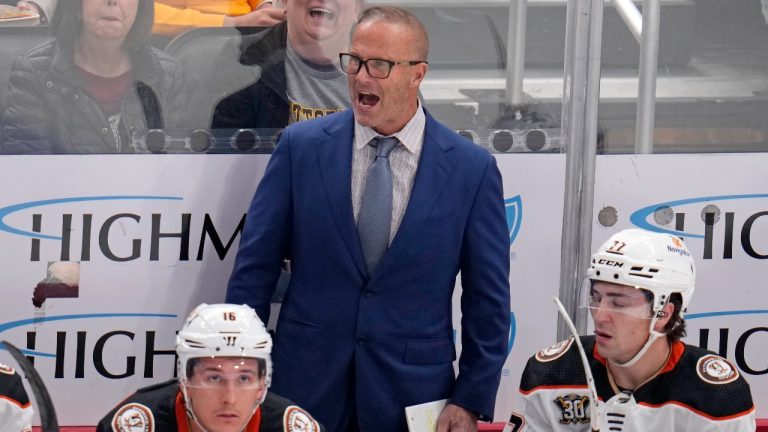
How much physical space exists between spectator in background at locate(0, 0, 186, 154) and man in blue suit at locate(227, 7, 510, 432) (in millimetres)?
532

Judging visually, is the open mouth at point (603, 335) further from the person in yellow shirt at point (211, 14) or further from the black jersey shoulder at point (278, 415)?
the person in yellow shirt at point (211, 14)

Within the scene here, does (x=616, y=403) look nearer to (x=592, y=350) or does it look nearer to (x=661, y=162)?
(x=592, y=350)

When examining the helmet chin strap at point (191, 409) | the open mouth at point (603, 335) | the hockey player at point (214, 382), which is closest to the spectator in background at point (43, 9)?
the hockey player at point (214, 382)

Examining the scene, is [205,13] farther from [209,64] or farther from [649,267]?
[649,267]

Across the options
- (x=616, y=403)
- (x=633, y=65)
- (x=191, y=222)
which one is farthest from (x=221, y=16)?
(x=616, y=403)

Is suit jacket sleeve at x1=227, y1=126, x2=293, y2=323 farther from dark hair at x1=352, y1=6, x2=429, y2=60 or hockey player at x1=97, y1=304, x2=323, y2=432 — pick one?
hockey player at x1=97, y1=304, x2=323, y2=432

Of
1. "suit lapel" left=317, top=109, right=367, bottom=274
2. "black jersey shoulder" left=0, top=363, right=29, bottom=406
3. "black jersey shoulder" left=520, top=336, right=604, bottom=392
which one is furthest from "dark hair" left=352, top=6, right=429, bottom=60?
"black jersey shoulder" left=0, top=363, right=29, bottom=406

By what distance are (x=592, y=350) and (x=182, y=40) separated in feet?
4.93

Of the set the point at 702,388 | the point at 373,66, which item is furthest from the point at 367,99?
the point at 702,388

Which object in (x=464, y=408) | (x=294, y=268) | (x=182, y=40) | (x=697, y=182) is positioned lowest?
(x=464, y=408)

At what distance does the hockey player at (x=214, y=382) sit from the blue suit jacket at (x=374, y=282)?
589 mm

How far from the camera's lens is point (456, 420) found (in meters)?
4.14

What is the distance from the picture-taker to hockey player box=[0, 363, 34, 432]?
12.1 ft

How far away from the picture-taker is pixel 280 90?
4605 millimetres
